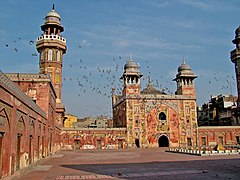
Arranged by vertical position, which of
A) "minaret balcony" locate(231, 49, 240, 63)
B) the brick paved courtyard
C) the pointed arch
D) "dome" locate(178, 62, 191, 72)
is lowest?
the brick paved courtyard

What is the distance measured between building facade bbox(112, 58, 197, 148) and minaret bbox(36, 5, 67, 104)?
10198 millimetres

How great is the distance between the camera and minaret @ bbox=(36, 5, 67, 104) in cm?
3162

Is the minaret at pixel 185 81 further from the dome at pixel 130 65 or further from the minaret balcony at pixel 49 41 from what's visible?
the minaret balcony at pixel 49 41

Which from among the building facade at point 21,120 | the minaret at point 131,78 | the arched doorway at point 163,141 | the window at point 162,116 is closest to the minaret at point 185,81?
the window at point 162,116

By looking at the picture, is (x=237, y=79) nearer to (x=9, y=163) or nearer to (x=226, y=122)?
(x=226, y=122)

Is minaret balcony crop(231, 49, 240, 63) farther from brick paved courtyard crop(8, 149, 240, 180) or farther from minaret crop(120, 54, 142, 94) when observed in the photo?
brick paved courtyard crop(8, 149, 240, 180)

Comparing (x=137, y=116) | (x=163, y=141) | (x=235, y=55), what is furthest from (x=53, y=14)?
(x=235, y=55)

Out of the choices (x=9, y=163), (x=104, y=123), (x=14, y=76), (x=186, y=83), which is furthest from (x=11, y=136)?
(x=104, y=123)

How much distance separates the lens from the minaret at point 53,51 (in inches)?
1246

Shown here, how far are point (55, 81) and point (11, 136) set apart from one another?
23013 mm

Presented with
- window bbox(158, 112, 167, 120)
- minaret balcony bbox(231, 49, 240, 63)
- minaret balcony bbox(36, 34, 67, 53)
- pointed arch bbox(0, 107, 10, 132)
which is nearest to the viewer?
pointed arch bbox(0, 107, 10, 132)

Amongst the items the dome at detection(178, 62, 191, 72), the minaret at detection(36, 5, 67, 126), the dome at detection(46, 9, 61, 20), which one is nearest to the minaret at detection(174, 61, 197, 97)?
the dome at detection(178, 62, 191, 72)

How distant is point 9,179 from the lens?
874cm

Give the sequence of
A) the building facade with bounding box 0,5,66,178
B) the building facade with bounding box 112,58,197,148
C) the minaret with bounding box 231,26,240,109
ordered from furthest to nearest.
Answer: the minaret with bounding box 231,26,240,109 → the building facade with bounding box 112,58,197,148 → the building facade with bounding box 0,5,66,178
